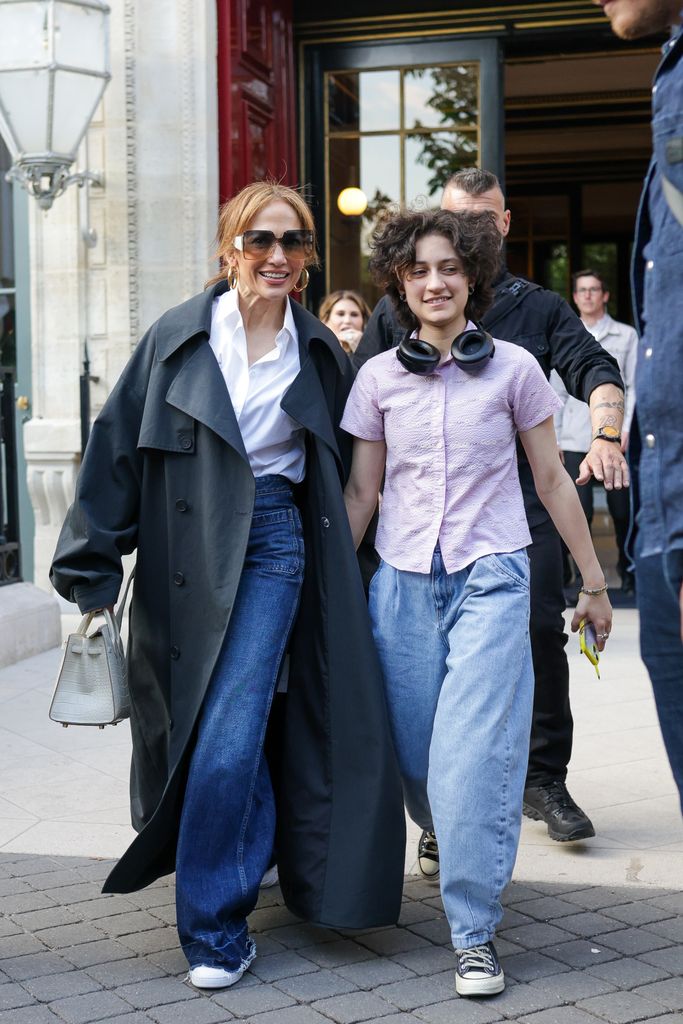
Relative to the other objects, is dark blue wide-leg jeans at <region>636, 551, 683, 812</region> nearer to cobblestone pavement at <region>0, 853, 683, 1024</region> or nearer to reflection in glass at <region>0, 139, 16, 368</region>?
cobblestone pavement at <region>0, 853, 683, 1024</region>

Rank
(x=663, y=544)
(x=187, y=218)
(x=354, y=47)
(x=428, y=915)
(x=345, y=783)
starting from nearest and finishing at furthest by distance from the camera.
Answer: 1. (x=663, y=544)
2. (x=345, y=783)
3. (x=428, y=915)
4. (x=187, y=218)
5. (x=354, y=47)

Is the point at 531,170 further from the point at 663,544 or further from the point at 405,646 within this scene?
the point at 663,544

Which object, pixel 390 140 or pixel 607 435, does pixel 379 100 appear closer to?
pixel 390 140

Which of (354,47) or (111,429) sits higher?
(354,47)

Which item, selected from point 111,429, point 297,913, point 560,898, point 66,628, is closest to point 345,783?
point 297,913

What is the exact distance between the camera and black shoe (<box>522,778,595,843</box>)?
14.0ft

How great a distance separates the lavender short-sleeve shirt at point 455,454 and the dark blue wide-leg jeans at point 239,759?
282 millimetres

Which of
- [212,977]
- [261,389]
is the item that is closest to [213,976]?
[212,977]

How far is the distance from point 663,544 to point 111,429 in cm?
172

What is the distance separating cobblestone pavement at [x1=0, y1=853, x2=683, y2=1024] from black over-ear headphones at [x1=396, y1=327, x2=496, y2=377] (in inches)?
55.9

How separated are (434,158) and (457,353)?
18.4 ft

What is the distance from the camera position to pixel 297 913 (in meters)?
3.47

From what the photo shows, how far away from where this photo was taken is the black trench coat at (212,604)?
3400 mm

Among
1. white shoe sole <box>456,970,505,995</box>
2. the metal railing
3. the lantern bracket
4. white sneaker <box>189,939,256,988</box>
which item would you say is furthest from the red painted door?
white shoe sole <box>456,970,505,995</box>
